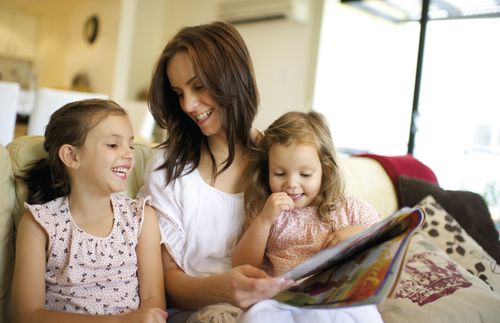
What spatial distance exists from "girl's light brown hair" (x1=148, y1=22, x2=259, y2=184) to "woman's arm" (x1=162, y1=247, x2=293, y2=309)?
283 mm

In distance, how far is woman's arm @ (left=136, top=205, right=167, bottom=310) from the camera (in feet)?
3.98

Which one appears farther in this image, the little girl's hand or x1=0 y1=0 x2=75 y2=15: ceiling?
x1=0 y1=0 x2=75 y2=15: ceiling

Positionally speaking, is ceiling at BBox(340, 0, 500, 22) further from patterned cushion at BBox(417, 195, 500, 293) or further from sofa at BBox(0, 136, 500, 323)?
patterned cushion at BBox(417, 195, 500, 293)

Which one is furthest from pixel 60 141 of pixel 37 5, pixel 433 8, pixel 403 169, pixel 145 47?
pixel 37 5

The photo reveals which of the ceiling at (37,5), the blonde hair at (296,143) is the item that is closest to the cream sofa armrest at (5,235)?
the blonde hair at (296,143)

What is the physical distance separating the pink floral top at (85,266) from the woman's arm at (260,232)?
291 millimetres

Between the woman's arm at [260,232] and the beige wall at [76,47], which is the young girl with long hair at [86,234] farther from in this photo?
the beige wall at [76,47]

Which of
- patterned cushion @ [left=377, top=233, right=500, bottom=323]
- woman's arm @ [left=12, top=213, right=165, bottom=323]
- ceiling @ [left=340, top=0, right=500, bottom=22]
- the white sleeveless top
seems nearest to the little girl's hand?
woman's arm @ [left=12, top=213, right=165, bottom=323]

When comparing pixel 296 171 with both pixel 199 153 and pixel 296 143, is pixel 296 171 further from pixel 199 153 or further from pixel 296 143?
pixel 199 153

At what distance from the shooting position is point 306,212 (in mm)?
1403

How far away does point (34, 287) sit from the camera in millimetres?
1055

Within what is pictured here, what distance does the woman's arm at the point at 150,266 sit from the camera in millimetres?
1212

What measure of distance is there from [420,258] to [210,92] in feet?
3.25

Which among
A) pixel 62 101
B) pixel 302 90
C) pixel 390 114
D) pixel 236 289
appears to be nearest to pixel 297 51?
pixel 302 90
